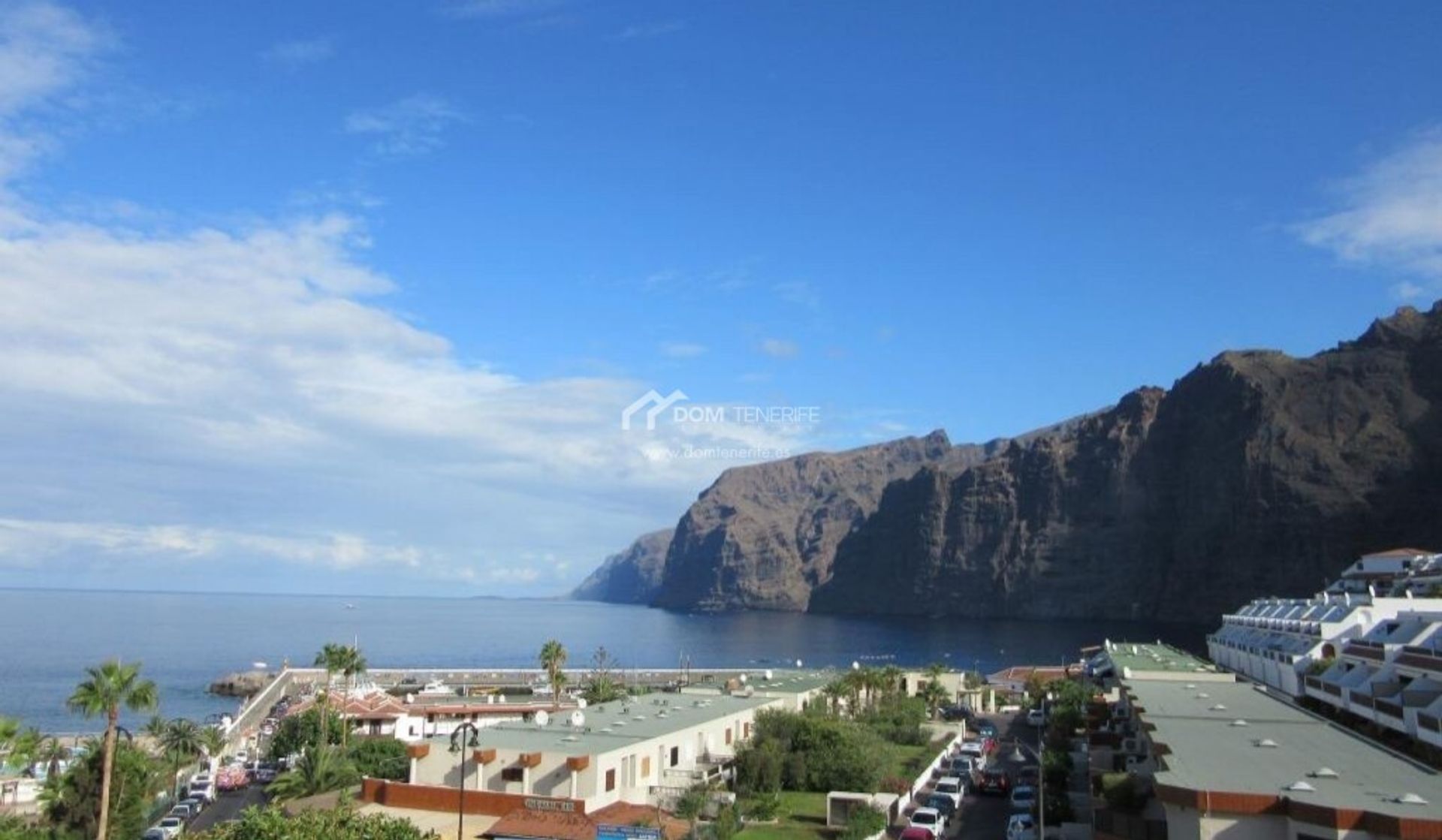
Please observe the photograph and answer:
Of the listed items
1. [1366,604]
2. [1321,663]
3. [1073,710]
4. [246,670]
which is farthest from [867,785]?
[246,670]

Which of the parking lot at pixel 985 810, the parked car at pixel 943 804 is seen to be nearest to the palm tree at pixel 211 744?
the parking lot at pixel 985 810

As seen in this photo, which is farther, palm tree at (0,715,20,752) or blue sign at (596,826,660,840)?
palm tree at (0,715,20,752)

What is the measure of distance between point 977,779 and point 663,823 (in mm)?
19104

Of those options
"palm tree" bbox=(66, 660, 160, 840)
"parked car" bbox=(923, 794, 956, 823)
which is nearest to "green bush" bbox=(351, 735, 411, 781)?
"palm tree" bbox=(66, 660, 160, 840)

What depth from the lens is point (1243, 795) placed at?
21234 millimetres

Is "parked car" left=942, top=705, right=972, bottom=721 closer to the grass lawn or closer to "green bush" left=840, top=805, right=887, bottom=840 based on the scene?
the grass lawn

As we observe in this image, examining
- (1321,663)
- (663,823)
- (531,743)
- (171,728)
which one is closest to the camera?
(663,823)

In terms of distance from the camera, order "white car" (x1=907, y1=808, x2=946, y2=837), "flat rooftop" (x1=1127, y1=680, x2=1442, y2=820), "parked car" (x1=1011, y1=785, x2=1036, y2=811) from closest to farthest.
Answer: "flat rooftop" (x1=1127, y1=680, x2=1442, y2=820) < "white car" (x1=907, y1=808, x2=946, y2=837) < "parked car" (x1=1011, y1=785, x2=1036, y2=811)

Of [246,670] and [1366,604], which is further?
[246,670]

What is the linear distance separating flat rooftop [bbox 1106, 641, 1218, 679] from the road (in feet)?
144

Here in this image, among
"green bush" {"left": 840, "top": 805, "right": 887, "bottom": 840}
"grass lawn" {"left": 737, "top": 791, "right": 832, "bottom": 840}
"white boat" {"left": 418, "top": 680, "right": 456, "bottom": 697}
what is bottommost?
"grass lawn" {"left": 737, "top": 791, "right": 832, "bottom": 840}

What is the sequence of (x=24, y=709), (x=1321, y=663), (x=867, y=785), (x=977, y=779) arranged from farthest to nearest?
(x=24, y=709), (x=1321, y=663), (x=977, y=779), (x=867, y=785)

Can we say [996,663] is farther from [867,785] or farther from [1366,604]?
[867,785]

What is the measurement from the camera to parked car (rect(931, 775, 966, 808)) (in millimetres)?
41981
